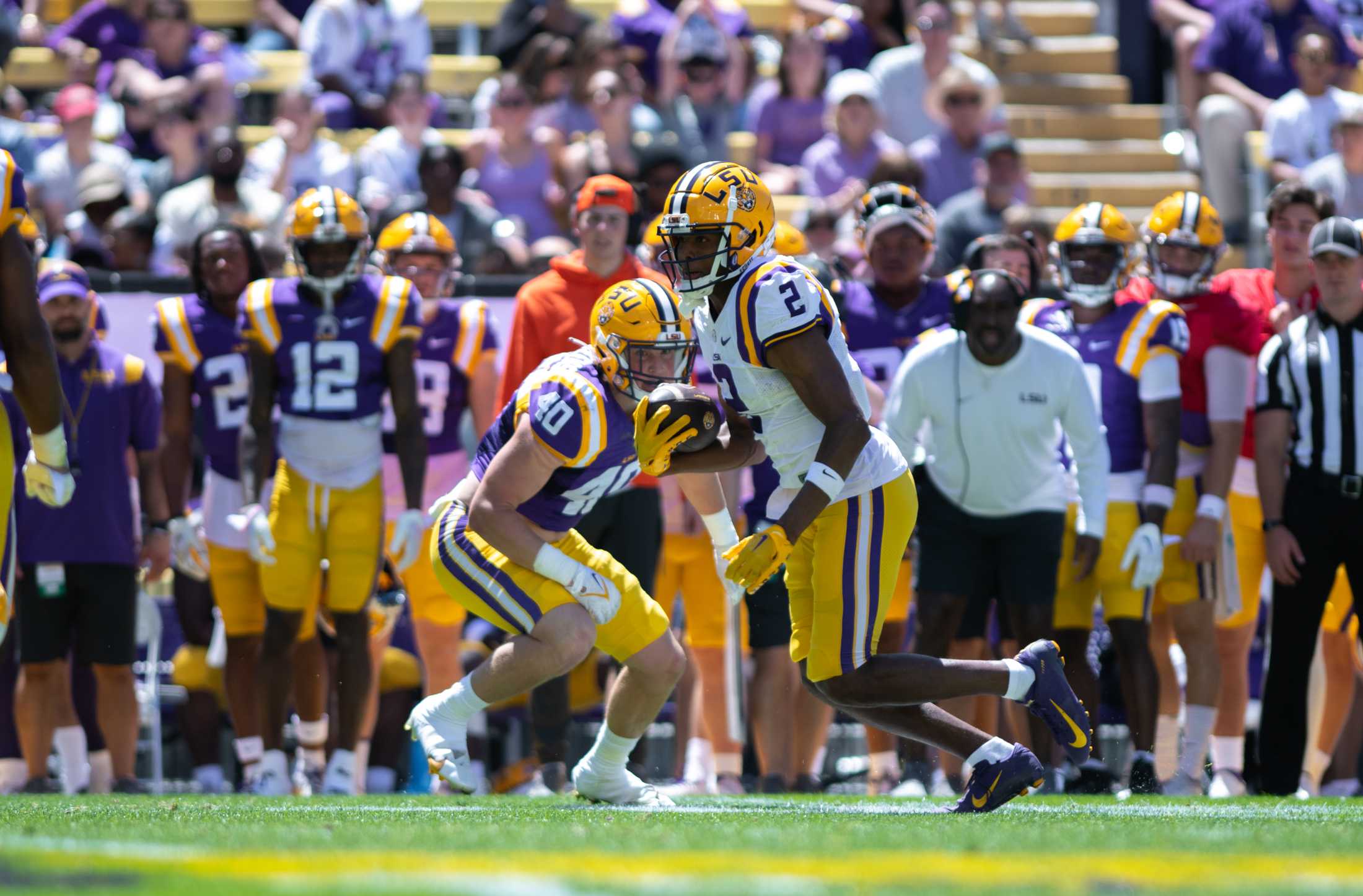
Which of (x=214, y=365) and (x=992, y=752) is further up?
(x=214, y=365)

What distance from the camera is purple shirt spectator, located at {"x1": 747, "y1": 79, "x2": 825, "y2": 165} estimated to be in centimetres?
1125

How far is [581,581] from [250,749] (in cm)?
237

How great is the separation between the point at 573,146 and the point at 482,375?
2.62m

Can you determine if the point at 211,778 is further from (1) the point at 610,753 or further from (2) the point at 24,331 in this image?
(2) the point at 24,331

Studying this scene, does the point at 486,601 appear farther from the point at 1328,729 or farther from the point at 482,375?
the point at 1328,729

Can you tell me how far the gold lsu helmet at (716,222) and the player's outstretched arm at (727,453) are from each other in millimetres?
346

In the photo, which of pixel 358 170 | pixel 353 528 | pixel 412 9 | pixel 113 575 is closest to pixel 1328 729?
pixel 353 528

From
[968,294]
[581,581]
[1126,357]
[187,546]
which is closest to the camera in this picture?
[581,581]

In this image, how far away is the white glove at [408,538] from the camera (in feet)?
24.2

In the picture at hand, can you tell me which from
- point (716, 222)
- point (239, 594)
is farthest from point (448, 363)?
point (716, 222)

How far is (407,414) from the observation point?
736cm

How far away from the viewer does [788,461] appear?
17.4ft

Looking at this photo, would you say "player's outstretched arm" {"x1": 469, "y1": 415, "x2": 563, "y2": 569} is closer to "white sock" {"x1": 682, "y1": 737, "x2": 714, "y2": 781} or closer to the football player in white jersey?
Result: the football player in white jersey

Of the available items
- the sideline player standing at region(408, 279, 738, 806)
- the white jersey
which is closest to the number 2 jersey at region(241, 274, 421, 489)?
the sideline player standing at region(408, 279, 738, 806)
